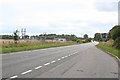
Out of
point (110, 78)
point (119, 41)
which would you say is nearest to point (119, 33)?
point (119, 41)

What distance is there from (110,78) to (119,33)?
4846cm

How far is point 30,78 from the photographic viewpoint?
1330cm

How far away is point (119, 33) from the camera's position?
61.8 m

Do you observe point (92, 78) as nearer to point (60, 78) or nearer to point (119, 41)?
point (60, 78)

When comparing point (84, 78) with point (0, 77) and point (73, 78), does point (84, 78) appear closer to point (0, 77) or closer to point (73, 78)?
point (73, 78)

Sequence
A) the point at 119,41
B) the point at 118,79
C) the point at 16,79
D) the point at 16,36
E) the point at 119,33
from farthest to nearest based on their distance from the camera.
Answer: the point at 16,36
the point at 119,33
the point at 119,41
the point at 118,79
the point at 16,79

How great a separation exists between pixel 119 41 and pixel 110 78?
38.9 m

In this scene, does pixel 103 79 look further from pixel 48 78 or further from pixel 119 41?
pixel 119 41

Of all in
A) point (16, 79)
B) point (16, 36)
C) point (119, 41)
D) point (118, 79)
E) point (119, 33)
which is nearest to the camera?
point (16, 79)

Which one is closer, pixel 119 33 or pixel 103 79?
pixel 103 79

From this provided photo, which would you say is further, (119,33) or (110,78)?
(119,33)

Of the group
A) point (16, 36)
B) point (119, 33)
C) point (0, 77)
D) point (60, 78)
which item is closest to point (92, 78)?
point (60, 78)

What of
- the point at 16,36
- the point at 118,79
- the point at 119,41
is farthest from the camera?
the point at 16,36

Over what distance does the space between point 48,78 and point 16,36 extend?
305ft
